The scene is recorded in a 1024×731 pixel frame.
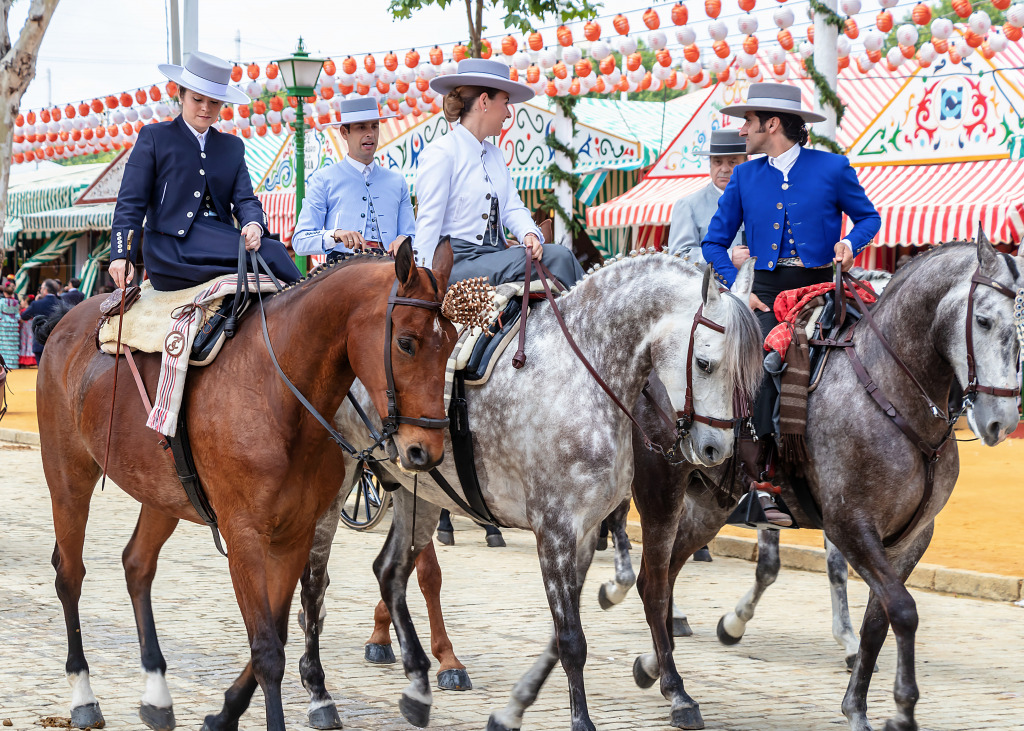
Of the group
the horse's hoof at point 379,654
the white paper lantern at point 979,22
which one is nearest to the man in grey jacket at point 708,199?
the horse's hoof at point 379,654

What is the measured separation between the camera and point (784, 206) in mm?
6527

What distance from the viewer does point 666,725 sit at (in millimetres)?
5781

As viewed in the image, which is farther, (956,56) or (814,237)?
(956,56)

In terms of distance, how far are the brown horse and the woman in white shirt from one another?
3.29ft

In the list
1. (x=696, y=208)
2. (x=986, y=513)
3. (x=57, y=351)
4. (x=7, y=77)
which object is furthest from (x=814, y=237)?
(x=7, y=77)

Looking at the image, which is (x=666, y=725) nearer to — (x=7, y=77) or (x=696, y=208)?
(x=696, y=208)

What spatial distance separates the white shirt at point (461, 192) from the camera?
19.6 feet

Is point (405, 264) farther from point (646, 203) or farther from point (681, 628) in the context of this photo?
point (646, 203)

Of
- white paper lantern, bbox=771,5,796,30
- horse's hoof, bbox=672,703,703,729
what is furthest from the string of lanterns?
horse's hoof, bbox=672,703,703,729

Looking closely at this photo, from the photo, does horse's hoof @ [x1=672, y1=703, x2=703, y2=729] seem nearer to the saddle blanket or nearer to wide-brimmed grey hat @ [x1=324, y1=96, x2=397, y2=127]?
the saddle blanket

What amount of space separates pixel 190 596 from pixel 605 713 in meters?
3.54

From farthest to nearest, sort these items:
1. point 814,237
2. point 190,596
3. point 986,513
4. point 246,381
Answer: point 986,513, point 190,596, point 814,237, point 246,381

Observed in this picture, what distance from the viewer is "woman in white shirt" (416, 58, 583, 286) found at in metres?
5.96

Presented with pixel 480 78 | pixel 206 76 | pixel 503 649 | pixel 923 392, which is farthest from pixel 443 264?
pixel 503 649
